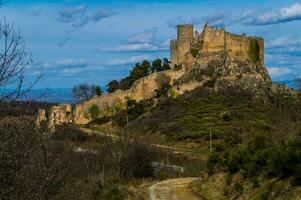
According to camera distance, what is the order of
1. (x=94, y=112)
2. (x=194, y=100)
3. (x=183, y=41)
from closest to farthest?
(x=194, y=100) < (x=94, y=112) < (x=183, y=41)

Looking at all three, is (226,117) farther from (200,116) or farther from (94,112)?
(94,112)

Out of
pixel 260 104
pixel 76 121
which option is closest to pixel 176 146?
pixel 260 104

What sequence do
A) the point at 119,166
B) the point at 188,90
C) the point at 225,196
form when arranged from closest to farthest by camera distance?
the point at 225,196
the point at 119,166
the point at 188,90

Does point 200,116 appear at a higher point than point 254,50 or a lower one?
lower

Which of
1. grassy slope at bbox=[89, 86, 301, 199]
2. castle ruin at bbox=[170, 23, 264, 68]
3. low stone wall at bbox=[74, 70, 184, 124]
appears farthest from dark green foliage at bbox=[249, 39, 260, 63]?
low stone wall at bbox=[74, 70, 184, 124]

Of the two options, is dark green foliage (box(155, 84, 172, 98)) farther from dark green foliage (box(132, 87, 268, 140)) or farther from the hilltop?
dark green foliage (box(132, 87, 268, 140))

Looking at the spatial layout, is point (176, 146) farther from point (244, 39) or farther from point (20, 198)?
point (20, 198)

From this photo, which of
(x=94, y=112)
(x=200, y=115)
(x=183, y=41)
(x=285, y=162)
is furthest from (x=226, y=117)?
(x=285, y=162)

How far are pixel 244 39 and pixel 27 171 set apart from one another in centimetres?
8705

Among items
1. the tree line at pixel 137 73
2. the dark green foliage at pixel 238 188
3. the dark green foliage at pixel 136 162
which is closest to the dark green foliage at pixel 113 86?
the tree line at pixel 137 73

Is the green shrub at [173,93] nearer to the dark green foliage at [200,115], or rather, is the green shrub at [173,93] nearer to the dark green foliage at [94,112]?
the dark green foliage at [200,115]

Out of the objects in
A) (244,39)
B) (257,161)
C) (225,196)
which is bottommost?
(225,196)

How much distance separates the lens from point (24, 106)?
11.4 m

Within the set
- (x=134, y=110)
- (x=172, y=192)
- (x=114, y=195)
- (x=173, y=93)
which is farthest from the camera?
(x=173, y=93)
